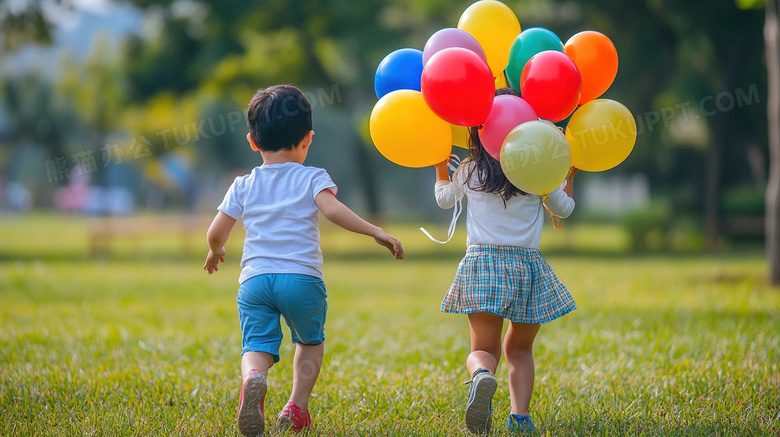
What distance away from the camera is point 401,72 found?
11.5ft

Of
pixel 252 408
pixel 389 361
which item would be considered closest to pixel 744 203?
pixel 389 361

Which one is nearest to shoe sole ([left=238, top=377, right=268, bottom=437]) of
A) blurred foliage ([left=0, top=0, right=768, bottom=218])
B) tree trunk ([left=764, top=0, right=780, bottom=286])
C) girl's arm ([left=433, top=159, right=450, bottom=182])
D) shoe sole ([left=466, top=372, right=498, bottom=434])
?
shoe sole ([left=466, top=372, right=498, bottom=434])

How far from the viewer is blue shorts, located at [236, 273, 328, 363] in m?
3.08

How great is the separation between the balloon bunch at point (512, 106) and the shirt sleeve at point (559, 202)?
0.17 metres

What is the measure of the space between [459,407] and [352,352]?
171cm

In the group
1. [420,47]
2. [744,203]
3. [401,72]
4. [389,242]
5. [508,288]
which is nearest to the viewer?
[389,242]

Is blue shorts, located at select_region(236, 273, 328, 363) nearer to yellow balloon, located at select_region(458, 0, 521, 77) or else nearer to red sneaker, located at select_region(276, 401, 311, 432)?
red sneaker, located at select_region(276, 401, 311, 432)

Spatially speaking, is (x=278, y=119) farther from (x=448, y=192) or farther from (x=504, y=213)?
(x=504, y=213)

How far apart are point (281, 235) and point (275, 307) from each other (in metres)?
0.32

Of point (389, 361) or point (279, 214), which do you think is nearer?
point (279, 214)

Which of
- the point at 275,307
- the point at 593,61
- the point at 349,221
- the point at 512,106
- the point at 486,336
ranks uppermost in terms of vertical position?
the point at 593,61

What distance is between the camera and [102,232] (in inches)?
611

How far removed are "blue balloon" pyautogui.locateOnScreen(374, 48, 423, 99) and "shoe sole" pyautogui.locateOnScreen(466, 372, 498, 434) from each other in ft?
4.81

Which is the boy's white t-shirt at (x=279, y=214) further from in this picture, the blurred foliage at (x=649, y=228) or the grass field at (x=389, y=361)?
the blurred foliage at (x=649, y=228)
